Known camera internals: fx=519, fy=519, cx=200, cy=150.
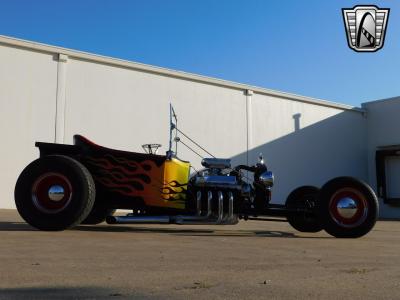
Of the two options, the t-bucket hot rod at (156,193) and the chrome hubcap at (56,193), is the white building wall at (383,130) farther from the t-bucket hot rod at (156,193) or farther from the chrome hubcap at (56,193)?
the chrome hubcap at (56,193)

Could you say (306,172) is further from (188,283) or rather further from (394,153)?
(188,283)

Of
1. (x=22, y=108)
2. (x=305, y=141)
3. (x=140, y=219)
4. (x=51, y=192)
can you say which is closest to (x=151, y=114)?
(x=22, y=108)

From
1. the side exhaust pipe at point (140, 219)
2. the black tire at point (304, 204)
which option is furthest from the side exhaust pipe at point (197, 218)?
the black tire at point (304, 204)

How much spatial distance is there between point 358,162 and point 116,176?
20329mm

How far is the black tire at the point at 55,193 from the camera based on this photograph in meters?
6.80

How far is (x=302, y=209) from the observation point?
7844mm

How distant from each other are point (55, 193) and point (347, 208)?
3985mm

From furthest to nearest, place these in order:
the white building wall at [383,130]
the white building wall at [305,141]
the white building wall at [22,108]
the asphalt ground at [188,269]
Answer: the white building wall at [383,130] < the white building wall at [305,141] < the white building wall at [22,108] < the asphalt ground at [188,269]

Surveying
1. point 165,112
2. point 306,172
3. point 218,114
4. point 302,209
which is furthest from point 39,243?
point 306,172

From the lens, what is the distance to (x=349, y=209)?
23.6 feet

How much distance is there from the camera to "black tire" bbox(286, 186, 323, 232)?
26.8ft

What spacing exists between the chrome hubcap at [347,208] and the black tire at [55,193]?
3.39m

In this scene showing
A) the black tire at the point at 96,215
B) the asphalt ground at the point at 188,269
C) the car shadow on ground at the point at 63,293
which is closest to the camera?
the car shadow on ground at the point at 63,293

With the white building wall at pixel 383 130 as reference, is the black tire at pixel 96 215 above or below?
below
